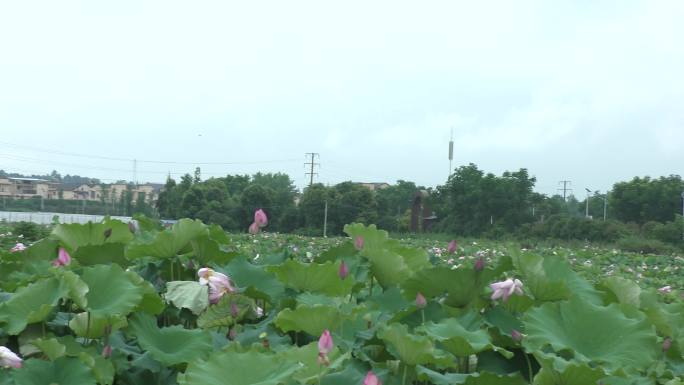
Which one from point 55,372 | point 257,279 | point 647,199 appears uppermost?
point 647,199

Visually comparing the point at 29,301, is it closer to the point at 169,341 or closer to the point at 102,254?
the point at 169,341

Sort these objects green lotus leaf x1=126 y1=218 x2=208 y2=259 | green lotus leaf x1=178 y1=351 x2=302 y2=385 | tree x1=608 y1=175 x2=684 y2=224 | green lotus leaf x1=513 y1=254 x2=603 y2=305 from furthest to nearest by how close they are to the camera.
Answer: tree x1=608 y1=175 x2=684 y2=224, green lotus leaf x1=126 y1=218 x2=208 y2=259, green lotus leaf x1=513 y1=254 x2=603 y2=305, green lotus leaf x1=178 y1=351 x2=302 y2=385

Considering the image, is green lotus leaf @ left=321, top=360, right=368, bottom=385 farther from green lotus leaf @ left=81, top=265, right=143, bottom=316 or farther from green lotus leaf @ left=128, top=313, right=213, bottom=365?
green lotus leaf @ left=81, top=265, right=143, bottom=316

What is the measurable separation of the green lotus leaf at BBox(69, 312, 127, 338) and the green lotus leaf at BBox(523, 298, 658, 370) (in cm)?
60

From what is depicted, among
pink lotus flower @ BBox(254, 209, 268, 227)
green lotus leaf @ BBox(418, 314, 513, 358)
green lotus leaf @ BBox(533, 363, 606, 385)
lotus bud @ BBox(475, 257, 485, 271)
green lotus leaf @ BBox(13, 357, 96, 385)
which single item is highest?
pink lotus flower @ BBox(254, 209, 268, 227)

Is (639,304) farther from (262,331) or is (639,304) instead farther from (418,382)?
(262,331)

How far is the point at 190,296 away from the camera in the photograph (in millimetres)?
1312

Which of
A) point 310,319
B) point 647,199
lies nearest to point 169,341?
point 310,319

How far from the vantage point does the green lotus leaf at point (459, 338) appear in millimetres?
1067

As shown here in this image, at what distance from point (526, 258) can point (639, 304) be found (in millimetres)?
271

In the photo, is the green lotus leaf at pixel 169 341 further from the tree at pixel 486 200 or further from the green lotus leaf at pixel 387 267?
the tree at pixel 486 200

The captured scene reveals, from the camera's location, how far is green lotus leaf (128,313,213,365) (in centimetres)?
113

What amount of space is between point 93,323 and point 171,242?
316 mm

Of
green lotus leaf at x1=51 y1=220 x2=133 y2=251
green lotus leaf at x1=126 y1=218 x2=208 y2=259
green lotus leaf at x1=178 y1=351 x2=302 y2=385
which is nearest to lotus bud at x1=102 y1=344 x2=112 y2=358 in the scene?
green lotus leaf at x1=178 y1=351 x2=302 y2=385
